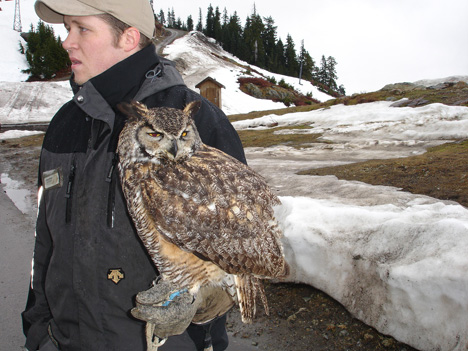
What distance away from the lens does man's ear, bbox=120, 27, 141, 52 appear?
210cm

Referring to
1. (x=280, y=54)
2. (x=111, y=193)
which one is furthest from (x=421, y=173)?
(x=280, y=54)

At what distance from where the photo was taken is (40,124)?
984 inches

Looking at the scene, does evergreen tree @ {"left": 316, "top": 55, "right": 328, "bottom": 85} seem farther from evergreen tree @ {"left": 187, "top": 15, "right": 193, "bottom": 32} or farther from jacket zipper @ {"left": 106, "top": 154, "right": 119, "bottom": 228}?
jacket zipper @ {"left": 106, "top": 154, "right": 119, "bottom": 228}

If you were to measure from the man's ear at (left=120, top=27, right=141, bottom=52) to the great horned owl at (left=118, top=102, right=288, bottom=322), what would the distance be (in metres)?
0.47

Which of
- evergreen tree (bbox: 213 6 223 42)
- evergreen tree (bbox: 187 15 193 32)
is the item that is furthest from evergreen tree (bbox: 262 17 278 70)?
evergreen tree (bbox: 187 15 193 32)

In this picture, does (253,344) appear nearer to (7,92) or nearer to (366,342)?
(366,342)

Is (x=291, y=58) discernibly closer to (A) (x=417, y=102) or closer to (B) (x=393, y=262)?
(A) (x=417, y=102)

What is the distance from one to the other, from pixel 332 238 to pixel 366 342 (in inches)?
46.3

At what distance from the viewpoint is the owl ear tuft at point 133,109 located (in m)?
1.91

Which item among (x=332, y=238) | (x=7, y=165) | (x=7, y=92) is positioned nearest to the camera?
(x=332, y=238)

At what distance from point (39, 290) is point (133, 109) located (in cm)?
144

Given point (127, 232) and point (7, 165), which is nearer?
point (127, 232)

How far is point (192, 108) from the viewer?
6.57 ft

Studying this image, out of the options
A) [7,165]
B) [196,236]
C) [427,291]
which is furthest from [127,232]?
[7,165]
